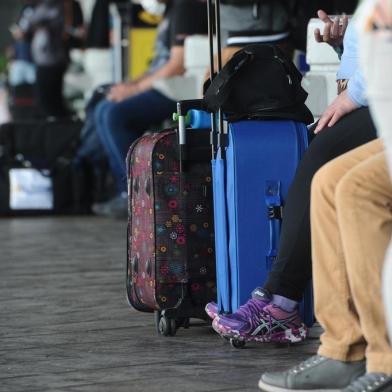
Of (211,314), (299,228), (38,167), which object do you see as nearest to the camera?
(299,228)

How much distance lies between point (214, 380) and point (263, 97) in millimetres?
885

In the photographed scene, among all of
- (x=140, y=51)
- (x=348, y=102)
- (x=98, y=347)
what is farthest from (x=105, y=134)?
(x=348, y=102)

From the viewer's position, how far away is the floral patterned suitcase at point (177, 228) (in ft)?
13.0

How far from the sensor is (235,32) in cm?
534

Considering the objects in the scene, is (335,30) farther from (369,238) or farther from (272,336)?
(369,238)

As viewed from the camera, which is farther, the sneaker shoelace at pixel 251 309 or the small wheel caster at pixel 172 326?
the small wheel caster at pixel 172 326

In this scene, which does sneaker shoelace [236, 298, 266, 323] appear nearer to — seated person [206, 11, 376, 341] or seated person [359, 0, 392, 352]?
seated person [206, 11, 376, 341]

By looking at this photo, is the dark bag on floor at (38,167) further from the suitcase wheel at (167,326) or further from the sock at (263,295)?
the sock at (263,295)

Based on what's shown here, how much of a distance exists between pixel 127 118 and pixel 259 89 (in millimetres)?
3970

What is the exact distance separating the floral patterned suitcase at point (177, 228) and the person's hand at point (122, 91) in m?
3.70

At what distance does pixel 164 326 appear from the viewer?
403 cm

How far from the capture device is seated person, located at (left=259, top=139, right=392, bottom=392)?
115 inches

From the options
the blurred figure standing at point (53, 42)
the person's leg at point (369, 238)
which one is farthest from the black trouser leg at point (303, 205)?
the blurred figure standing at point (53, 42)

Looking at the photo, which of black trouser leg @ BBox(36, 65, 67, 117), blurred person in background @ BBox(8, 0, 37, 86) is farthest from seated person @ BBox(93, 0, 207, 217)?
blurred person in background @ BBox(8, 0, 37, 86)
